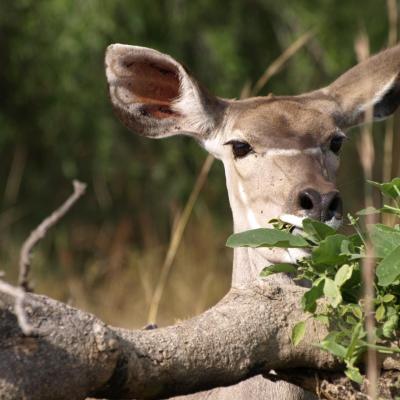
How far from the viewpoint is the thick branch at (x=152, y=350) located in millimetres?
3113

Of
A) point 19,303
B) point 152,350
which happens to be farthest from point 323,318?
point 19,303

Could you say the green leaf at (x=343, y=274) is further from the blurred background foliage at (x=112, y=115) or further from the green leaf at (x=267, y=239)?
the blurred background foliage at (x=112, y=115)

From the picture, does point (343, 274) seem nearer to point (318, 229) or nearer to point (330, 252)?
point (330, 252)

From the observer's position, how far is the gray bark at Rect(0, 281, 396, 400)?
3.11 m

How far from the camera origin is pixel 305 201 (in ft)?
15.9

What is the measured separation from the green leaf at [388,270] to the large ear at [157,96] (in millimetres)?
2393

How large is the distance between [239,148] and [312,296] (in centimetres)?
198

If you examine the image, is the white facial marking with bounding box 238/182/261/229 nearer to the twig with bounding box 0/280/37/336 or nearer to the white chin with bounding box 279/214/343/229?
the white chin with bounding box 279/214/343/229

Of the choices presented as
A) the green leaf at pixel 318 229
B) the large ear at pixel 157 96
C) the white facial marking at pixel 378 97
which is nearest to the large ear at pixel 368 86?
the white facial marking at pixel 378 97

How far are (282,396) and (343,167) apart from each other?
26.8 ft

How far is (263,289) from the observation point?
379 cm

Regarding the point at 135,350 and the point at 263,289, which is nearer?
the point at 135,350

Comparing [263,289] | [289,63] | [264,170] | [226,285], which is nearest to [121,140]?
[289,63]

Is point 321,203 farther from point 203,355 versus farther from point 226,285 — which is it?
point 226,285
